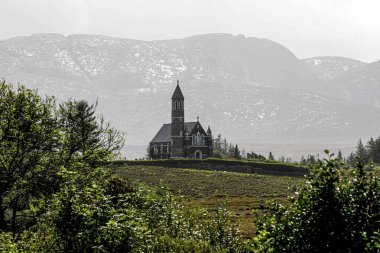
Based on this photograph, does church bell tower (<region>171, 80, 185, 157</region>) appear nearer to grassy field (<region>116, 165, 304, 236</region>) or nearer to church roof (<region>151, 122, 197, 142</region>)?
church roof (<region>151, 122, 197, 142</region>)

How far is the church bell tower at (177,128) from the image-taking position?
137 meters

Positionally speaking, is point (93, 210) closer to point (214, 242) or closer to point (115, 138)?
point (214, 242)

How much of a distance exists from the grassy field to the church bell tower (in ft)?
130

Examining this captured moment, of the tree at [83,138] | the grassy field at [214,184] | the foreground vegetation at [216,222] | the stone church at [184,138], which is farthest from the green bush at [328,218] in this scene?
the stone church at [184,138]

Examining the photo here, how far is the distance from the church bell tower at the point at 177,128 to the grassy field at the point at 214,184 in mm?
39698

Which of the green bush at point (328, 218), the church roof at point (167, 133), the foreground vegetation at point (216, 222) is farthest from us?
the church roof at point (167, 133)

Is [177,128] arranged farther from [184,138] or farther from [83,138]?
[83,138]

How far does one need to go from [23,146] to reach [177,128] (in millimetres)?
108651

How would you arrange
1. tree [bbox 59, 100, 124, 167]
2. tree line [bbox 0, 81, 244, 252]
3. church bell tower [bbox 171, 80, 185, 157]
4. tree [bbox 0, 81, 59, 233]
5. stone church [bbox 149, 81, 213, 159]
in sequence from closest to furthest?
tree line [bbox 0, 81, 244, 252] → tree [bbox 0, 81, 59, 233] → tree [bbox 59, 100, 124, 167] → stone church [bbox 149, 81, 213, 159] → church bell tower [bbox 171, 80, 185, 157]

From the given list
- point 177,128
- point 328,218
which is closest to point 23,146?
point 328,218

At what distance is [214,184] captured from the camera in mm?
78625

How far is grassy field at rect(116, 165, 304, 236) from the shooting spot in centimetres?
6391

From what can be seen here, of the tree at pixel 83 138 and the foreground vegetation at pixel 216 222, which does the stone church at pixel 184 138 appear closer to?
the tree at pixel 83 138

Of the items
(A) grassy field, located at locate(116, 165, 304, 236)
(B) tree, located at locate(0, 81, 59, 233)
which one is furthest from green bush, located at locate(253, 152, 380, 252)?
(A) grassy field, located at locate(116, 165, 304, 236)
